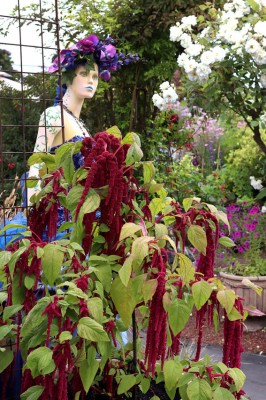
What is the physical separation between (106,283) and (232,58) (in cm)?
342

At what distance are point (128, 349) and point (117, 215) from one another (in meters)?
0.57

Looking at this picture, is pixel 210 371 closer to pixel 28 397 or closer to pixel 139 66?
pixel 28 397

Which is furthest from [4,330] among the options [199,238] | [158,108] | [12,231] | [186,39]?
[158,108]

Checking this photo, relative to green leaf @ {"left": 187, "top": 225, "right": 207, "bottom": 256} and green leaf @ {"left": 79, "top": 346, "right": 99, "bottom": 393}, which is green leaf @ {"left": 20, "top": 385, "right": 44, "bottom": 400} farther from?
green leaf @ {"left": 187, "top": 225, "right": 207, "bottom": 256}

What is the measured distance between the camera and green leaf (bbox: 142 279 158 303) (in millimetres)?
1309

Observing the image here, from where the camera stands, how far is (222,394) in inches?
57.2

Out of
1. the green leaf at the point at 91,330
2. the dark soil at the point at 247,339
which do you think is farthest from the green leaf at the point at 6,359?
the dark soil at the point at 247,339

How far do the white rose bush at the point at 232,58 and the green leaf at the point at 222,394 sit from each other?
10.5ft

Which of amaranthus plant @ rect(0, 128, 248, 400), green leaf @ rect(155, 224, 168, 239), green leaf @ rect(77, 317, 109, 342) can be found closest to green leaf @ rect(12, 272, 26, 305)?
amaranthus plant @ rect(0, 128, 248, 400)

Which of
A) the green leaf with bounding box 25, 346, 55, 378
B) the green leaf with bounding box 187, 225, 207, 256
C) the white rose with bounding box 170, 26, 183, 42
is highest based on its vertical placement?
the white rose with bounding box 170, 26, 183, 42

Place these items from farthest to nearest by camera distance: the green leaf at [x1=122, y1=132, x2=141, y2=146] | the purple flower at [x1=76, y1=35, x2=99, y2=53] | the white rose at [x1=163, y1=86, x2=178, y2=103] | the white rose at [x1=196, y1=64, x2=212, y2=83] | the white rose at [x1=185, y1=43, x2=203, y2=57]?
the white rose at [x1=163, y1=86, x2=178, y2=103] → the white rose at [x1=185, y1=43, x2=203, y2=57] → the white rose at [x1=196, y1=64, x2=212, y2=83] → the purple flower at [x1=76, y1=35, x2=99, y2=53] → the green leaf at [x1=122, y1=132, x2=141, y2=146]

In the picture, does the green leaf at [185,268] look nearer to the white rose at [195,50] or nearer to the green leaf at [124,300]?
the green leaf at [124,300]

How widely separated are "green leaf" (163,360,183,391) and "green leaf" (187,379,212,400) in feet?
0.14

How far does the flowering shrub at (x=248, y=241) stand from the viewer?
15.8 ft
